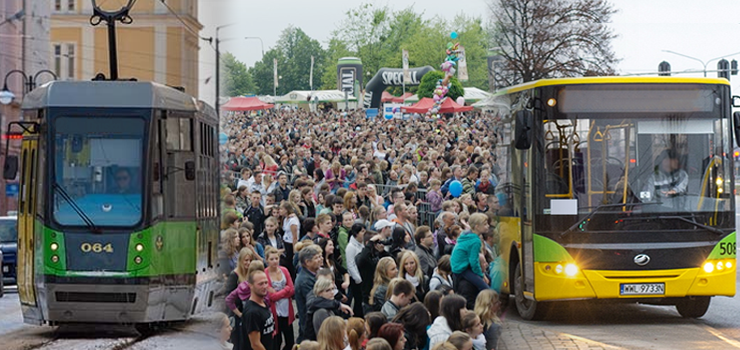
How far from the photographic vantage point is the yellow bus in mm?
10844

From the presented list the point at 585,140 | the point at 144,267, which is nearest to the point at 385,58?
the point at 585,140

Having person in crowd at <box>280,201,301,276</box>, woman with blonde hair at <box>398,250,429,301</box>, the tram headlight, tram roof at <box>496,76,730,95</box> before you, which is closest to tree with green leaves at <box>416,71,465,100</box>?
woman with blonde hair at <box>398,250,429,301</box>

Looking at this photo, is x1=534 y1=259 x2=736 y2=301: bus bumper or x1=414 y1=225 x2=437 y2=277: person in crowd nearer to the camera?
x1=414 y1=225 x2=437 y2=277: person in crowd

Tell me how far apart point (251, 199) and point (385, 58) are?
4053 millimetres

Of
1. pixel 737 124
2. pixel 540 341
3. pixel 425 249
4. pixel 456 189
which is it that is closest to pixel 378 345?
pixel 540 341

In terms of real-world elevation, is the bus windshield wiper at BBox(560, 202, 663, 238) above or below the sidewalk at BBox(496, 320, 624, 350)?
above

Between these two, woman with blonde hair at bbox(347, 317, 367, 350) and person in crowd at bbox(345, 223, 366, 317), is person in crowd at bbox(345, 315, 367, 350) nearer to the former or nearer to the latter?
woman with blonde hair at bbox(347, 317, 367, 350)

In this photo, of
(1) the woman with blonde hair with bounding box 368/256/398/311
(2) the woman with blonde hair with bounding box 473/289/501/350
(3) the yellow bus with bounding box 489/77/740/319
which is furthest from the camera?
(3) the yellow bus with bounding box 489/77/740/319

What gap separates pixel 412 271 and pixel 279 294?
137 centimetres

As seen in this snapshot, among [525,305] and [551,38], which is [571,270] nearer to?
[525,305]

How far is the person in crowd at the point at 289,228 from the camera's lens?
1150 centimetres

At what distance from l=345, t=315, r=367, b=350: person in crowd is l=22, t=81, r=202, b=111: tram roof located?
182 inches

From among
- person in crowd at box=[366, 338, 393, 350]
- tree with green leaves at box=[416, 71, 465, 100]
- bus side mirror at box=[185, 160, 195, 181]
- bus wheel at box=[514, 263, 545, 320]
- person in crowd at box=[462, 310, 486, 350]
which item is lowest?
bus wheel at box=[514, 263, 545, 320]

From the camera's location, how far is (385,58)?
769cm
